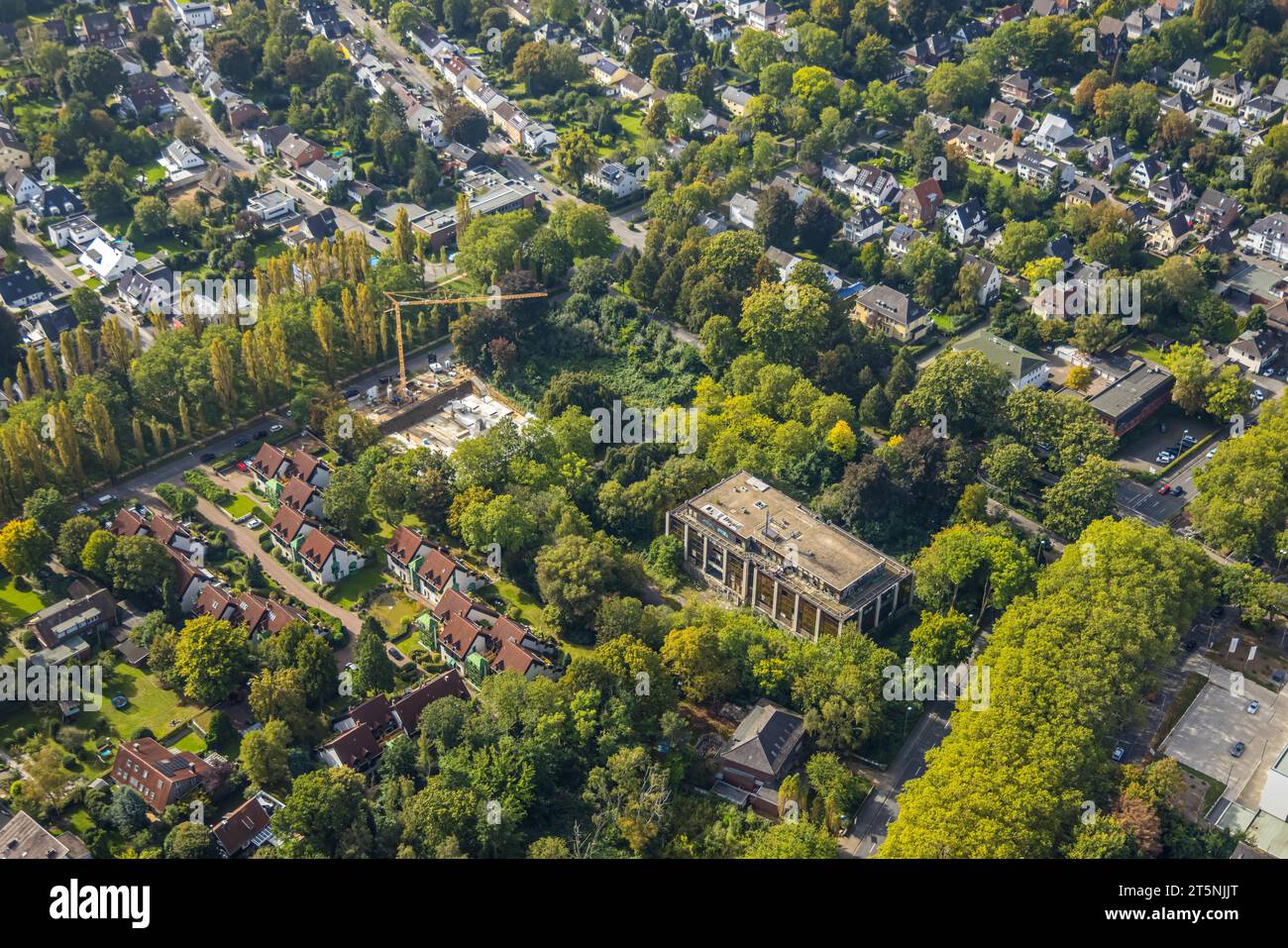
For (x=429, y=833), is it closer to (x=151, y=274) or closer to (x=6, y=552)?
(x=6, y=552)

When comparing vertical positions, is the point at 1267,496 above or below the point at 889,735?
above

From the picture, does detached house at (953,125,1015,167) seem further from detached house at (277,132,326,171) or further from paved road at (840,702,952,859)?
paved road at (840,702,952,859)

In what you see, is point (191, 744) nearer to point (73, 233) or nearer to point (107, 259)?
point (107, 259)

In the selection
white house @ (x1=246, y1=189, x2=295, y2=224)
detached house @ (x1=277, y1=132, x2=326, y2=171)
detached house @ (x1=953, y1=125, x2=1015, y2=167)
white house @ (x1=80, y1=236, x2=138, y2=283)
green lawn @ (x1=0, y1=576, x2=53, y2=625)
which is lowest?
green lawn @ (x1=0, y1=576, x2=53, y2=625)

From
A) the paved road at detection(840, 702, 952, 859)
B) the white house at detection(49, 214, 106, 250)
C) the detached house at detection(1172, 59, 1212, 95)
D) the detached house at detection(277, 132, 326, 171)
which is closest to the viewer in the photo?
the paved road at detection(840, 702, 952, 859)

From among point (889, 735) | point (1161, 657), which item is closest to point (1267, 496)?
point (1161, 657)

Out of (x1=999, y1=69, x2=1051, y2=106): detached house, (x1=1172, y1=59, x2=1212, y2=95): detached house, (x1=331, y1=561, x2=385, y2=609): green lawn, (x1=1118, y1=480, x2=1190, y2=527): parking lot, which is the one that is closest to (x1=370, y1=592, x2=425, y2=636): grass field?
(x1=331, y1=561, x2=385, y2=609): green lawn
